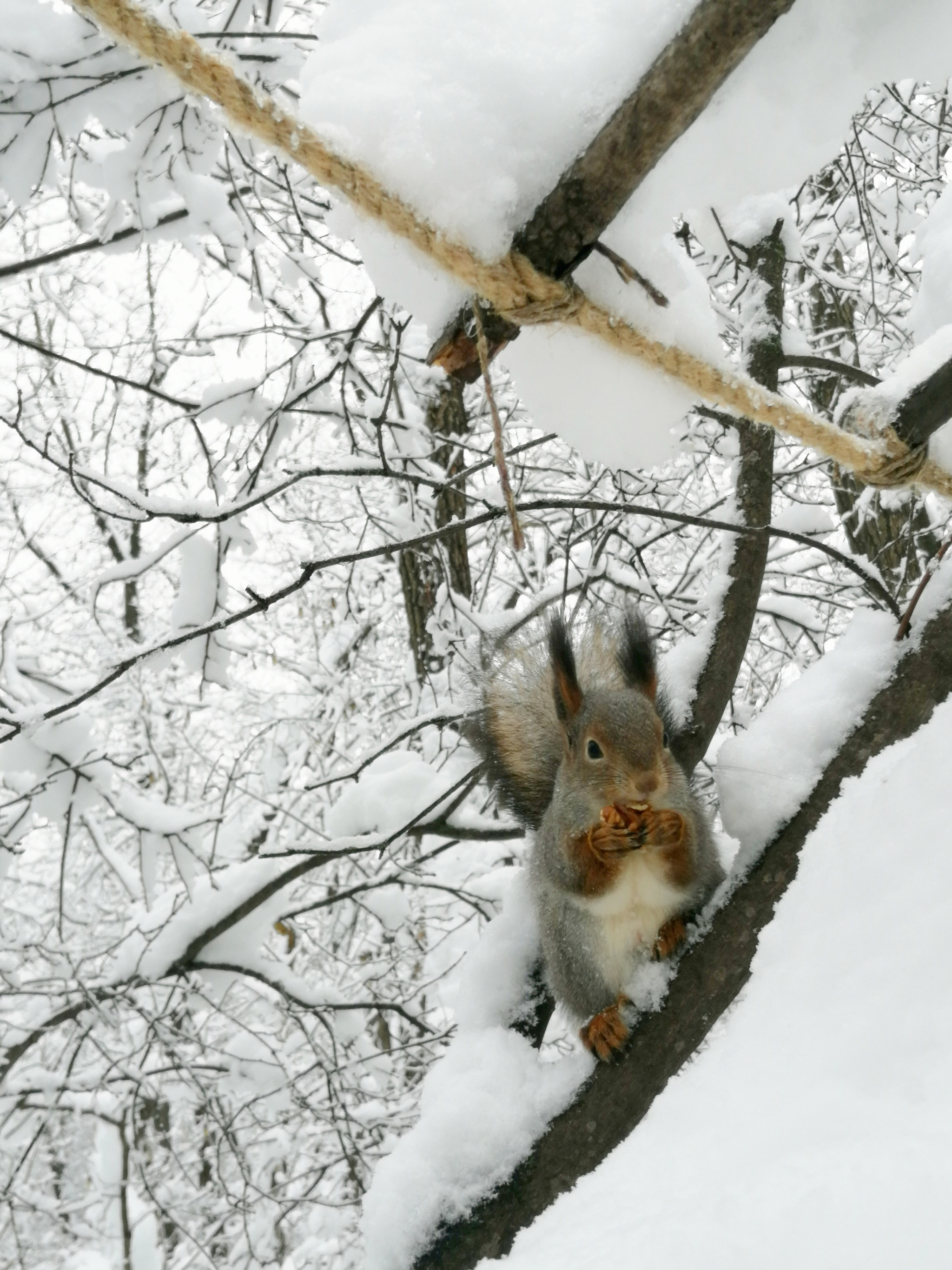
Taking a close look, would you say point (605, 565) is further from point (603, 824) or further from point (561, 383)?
point (561, 383)

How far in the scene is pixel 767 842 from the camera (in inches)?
40.6

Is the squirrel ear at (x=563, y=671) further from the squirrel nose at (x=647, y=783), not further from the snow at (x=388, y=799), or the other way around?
the snow at (x=388, y=799)

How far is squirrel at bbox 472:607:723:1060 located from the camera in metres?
1.35

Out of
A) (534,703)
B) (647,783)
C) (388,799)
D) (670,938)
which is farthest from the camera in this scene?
(388,799)

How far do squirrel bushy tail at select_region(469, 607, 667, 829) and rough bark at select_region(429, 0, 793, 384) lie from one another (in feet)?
2.78

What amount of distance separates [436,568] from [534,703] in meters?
1.85

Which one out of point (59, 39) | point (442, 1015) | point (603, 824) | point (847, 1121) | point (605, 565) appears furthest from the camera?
point (442, 1015)

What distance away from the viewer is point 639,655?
153 cm

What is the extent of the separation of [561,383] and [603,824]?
2.20ft

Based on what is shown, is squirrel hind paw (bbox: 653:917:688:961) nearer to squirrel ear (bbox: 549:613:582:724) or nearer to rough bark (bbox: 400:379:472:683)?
squirrel ear (bbox: 549:613:582:724)

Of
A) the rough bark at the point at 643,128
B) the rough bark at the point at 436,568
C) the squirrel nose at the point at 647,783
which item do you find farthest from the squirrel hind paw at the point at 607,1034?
the rough bark at the point at 436,568

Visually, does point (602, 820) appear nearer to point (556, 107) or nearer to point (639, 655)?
point (639, 655)

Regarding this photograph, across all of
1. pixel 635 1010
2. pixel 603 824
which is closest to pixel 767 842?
pixel 635 1010

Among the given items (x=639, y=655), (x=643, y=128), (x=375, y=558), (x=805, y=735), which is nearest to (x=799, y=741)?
(x=805, y=735)
